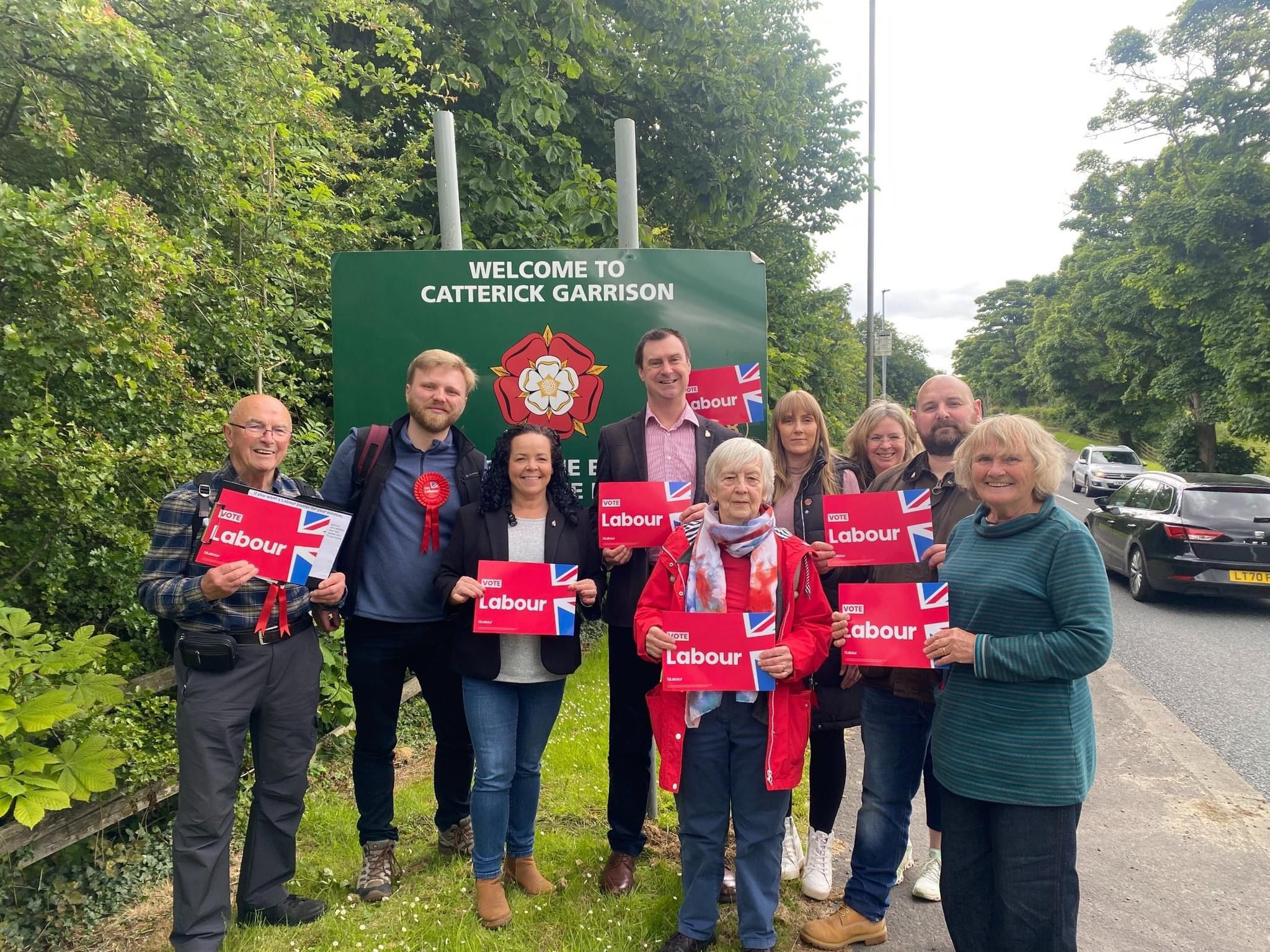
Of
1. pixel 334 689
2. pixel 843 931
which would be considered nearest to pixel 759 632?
pixel 843 931

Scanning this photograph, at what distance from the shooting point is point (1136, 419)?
36.0 metres

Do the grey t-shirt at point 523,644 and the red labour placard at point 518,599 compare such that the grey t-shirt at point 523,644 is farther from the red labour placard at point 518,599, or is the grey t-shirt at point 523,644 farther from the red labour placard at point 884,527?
the red labour placard at point 884,527

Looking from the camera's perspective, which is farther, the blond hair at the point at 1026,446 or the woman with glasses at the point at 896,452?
the woman with glasses at the point at 896,452

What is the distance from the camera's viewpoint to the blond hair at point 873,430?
3.91 meters

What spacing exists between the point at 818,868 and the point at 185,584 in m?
3.03

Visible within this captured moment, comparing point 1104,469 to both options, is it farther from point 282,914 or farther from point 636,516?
point 282,914

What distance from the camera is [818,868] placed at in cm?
362

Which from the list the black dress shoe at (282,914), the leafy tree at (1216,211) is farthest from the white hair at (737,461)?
the leafy tree at (1216,211)

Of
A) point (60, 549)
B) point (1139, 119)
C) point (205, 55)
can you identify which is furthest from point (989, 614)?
point (1139, 119)

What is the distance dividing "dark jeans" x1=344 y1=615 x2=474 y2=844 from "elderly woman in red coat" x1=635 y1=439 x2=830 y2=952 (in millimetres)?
1108

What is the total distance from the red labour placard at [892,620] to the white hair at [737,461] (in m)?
0.52

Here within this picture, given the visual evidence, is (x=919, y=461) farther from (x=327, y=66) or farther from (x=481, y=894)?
(x=327, y=66)

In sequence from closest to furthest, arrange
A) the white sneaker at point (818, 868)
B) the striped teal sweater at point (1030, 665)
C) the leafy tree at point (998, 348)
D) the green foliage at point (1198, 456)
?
the striped teal sweater at point (1030, 665) < the white sneaker at point (818, 868) < the green foliage at point (1198, 456) < the leafy tree at point (998, 348)

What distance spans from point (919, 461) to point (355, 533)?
8.33 ft
